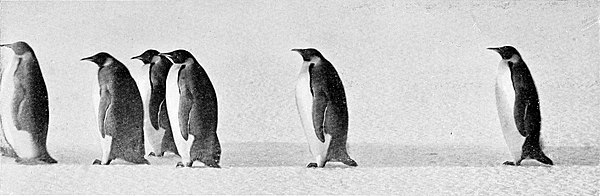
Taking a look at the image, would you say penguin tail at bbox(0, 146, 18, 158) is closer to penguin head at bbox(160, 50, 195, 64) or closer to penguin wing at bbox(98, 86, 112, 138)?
penguin wing at bbox(98, 86, 112, 138)

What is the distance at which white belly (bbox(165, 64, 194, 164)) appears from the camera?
1.91 m

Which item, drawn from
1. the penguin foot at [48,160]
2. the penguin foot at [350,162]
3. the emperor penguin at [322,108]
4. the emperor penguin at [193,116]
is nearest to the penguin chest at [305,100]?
the emperor penguin at [322,108]

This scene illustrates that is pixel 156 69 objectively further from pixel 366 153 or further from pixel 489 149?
pixel 489 149

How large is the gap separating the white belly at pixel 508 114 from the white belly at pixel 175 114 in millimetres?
770

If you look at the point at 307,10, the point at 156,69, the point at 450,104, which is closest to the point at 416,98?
the point at 450,104

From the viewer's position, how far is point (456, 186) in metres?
1.87

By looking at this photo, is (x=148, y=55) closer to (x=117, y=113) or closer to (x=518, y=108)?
(x=117, y=113)

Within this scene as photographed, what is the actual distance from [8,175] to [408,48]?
41.6 inches

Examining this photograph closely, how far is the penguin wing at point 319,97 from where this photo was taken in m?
1.91

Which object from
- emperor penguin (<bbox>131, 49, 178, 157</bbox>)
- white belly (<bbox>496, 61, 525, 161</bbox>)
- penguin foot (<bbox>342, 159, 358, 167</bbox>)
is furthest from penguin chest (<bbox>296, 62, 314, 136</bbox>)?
white belly (<bbox>496, 61, 525, 161</bbox>)

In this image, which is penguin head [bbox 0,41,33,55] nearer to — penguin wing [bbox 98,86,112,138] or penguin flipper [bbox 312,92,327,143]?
penguin wing [bbox 98,86,112,138]

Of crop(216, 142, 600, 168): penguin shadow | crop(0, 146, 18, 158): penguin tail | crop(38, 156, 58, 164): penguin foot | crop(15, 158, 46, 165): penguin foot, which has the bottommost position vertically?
crop(15, 158, 46, 165): penguin foot

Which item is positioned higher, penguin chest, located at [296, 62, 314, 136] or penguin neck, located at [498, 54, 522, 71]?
penguin neck, located at [498, 54, 522, 71]

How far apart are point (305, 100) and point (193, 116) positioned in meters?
0.28
